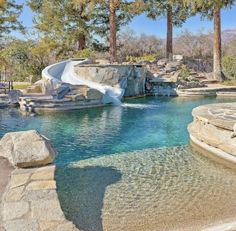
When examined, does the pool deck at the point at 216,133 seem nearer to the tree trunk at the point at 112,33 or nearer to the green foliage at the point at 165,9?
the tree trunk at the point at 112,33

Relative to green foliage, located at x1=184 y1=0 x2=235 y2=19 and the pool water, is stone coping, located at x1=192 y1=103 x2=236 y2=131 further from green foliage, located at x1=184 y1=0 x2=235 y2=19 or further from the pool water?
green foliage, located at x1=184 y1=0 x2=235 y2=19

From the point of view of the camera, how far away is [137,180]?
560cm

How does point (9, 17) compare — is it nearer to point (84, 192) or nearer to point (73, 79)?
point (73, 79)

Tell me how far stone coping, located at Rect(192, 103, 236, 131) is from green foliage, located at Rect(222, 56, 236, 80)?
51.2 feet

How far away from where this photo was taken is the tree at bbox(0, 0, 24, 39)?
2614cm

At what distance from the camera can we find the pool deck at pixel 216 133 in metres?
6.35

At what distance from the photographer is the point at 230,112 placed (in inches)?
295

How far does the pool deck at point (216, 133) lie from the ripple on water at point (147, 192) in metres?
0.23

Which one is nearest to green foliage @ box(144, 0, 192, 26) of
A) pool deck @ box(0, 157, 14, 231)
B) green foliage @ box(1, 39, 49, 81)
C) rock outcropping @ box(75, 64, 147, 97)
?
rock outcropping @ box(75, 64, 147, 97)

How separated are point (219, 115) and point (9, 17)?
22.4m

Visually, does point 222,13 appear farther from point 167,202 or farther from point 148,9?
point 167,202

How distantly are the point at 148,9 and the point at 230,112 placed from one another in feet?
62.1

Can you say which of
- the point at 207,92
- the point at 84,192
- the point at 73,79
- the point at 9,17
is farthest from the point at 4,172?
the point at 9,17

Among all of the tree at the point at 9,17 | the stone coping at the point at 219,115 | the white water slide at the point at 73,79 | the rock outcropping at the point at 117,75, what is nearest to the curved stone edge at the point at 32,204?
the stone coping at the point at 219,115
